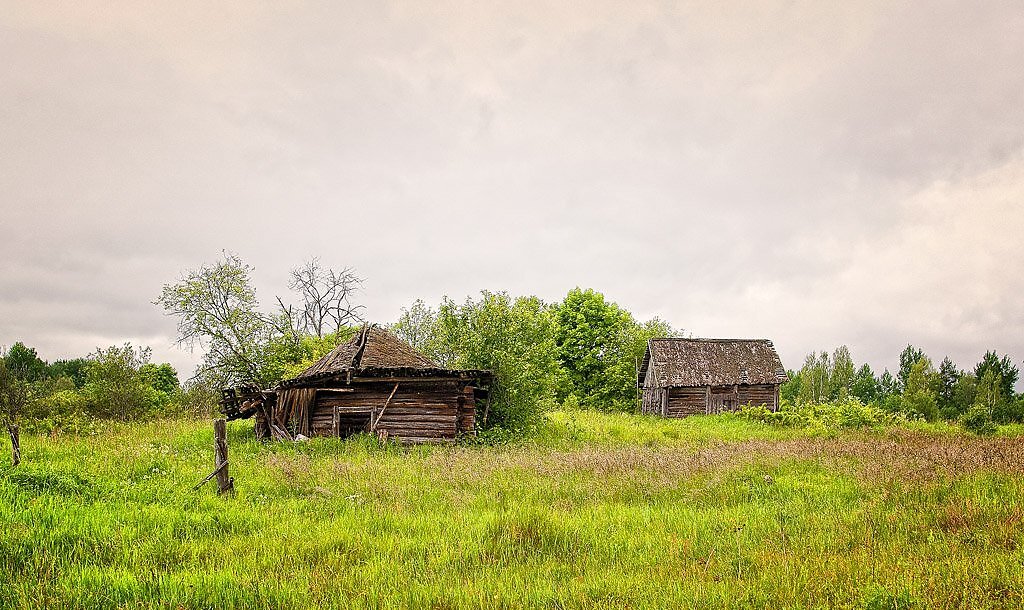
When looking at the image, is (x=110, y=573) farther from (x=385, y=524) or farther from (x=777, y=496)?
(x=777, y=496)

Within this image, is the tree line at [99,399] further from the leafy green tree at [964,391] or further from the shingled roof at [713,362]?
the leafy green tree at [964,391]

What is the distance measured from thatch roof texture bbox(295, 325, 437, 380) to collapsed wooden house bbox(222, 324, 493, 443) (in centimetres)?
126

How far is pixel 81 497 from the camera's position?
8.70m

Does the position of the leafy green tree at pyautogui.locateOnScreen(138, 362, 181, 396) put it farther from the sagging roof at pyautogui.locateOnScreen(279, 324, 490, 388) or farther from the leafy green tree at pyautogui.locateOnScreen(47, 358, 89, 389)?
the sagging roof at pyautogui.locateOnScreen(279, 324, 490, 388)

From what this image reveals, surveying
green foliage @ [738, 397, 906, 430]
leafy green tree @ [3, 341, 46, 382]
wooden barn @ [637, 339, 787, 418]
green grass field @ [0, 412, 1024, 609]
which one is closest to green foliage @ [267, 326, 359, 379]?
green grass field @ [0, 412, 1024, 609]

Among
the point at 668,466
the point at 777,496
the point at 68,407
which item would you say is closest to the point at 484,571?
the point at 777,496

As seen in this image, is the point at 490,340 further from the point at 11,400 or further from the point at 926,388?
the point at 926,388

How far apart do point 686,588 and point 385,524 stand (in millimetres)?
4433

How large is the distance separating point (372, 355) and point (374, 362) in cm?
43

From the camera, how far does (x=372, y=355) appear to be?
22.4 metres

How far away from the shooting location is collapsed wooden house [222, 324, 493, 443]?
19.8m

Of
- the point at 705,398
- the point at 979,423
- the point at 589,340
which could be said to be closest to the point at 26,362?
the point at 589,340

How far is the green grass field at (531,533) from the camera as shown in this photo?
5188 millimetres

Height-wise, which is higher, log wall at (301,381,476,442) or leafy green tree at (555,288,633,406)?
leafy green tree at (555,288,633,406)
